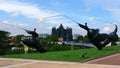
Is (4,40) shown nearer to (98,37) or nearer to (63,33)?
(98,37)

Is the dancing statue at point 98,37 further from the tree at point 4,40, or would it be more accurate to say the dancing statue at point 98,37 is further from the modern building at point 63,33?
the modern building at point 63,33

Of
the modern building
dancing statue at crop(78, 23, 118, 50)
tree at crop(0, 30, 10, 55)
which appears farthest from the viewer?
the modern building

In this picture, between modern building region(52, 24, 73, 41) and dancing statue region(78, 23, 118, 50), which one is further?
modern building region(52, 24, 73, 41)

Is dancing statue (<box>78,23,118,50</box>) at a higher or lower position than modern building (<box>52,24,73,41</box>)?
lower

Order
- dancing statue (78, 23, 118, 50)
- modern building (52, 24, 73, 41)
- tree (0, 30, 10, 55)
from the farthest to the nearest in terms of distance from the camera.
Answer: modern building (52, 24, 73, 41) → tree (0, 30, 10, 55) → dancing statue (78, 23, 118, 50)

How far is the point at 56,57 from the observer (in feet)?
91.4

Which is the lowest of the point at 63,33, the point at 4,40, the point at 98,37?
the point at 98,37

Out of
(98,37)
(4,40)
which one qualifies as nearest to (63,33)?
(4,40)

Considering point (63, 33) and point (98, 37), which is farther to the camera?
point (63, 33)

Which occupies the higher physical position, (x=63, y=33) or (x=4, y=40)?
(x=63, y=33)

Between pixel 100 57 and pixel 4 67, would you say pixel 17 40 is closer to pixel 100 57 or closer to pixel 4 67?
pixel 100 57

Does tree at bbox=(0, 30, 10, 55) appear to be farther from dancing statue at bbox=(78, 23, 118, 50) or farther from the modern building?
the modern building

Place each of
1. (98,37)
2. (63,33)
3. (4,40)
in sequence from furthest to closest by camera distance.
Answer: (63,33) → (4,40) → (98,37)

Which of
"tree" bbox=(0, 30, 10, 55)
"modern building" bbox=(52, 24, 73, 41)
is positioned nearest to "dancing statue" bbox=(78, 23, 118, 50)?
"tree" bbox=(0, 30, 10, 55)
